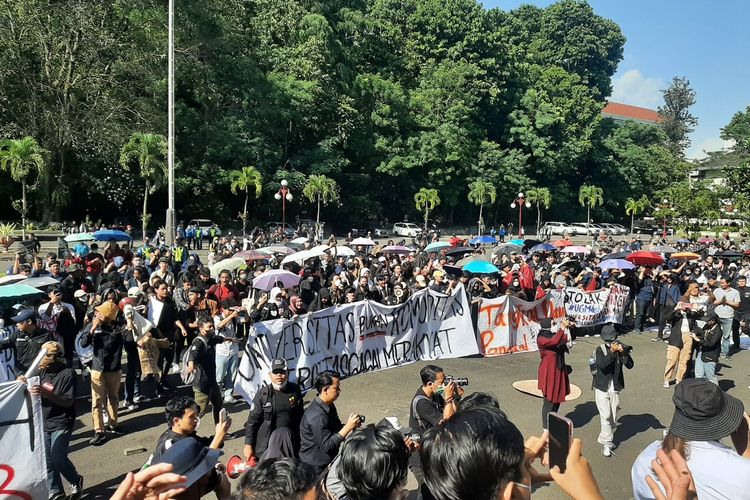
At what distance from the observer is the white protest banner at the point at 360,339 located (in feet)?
29.3

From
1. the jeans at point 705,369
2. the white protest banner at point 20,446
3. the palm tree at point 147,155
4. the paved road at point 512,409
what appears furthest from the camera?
the palm tree at point 147,155

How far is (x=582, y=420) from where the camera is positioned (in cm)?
874

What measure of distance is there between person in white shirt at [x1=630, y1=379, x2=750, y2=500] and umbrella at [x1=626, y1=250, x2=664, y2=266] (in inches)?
648

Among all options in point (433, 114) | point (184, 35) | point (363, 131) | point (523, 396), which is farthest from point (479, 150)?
point (523, 396)

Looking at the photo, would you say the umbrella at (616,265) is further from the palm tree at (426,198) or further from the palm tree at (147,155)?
the palm tree at (426,198)

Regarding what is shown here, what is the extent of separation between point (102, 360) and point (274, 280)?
17.1 ft

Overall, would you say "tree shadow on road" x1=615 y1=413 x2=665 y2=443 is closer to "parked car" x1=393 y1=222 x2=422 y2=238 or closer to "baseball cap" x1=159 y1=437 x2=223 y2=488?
"baseball cap" x1=159 y1=437 x2=223 y2=488

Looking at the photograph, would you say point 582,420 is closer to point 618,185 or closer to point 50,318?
point 50,318

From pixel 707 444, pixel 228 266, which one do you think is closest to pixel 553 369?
pixel 707 444

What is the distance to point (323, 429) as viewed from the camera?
498 cm

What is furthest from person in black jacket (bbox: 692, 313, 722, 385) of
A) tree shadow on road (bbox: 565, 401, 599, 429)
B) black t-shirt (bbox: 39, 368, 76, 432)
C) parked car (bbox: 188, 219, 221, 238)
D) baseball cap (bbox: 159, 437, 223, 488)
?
parked car (bbox: 188, 219, 221, 238)

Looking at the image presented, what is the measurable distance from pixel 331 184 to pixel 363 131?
285 inches

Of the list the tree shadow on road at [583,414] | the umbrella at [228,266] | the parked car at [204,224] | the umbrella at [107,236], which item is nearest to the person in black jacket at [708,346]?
the tree shadow on road at [583,414]

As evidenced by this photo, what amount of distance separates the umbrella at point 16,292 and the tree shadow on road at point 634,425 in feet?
27.8
